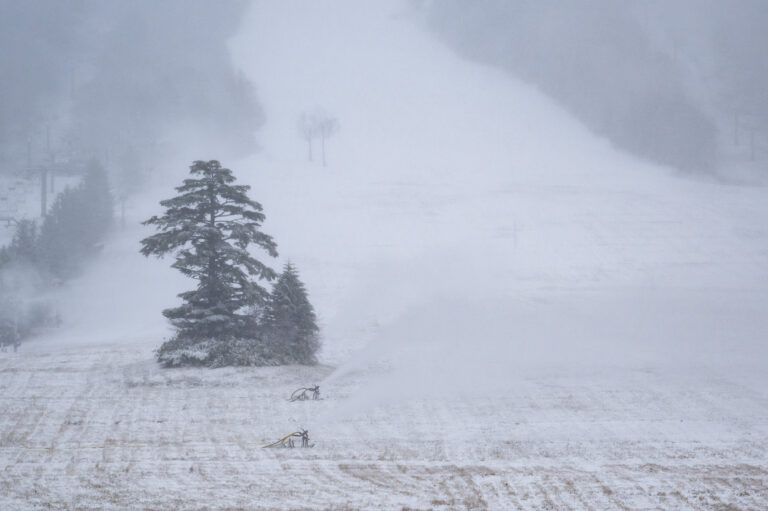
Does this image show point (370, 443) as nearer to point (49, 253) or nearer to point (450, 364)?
point (450, 364)

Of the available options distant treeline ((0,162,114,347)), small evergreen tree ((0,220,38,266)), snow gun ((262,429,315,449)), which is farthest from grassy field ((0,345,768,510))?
small evergreen tree ((0,220,38,266))

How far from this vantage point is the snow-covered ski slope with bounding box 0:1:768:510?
12938 mm

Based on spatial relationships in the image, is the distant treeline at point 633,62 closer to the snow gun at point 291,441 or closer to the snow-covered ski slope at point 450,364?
the snow-covered ski slope at point 450,364

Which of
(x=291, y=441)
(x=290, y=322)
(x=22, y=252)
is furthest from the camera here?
(x=22, y=252)

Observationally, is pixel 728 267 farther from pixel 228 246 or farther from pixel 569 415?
pixel 228 246

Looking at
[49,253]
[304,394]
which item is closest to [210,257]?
[304,394]

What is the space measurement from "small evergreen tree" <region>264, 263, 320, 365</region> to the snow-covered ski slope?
6.84ft

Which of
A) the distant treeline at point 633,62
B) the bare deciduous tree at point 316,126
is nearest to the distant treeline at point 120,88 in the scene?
the bare deciduous tree at point 316,126

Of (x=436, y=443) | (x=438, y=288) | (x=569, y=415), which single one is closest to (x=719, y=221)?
(x=438, y=288)

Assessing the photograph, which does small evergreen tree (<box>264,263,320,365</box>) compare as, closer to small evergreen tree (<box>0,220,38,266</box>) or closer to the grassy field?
the grassy field

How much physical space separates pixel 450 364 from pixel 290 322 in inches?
277

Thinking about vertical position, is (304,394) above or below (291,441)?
above

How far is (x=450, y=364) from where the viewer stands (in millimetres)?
24578

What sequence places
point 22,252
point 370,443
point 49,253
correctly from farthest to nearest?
point 49,253 → point 22,252 → point 370,443
